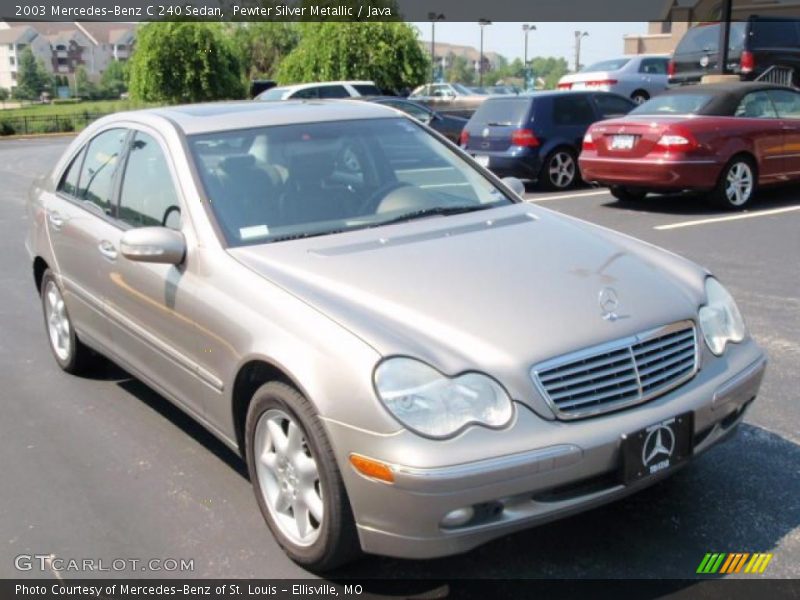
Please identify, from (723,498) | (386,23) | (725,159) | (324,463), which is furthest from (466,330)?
(386,23)

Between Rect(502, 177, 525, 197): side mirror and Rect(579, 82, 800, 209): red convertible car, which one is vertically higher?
Rect(502, 177, 525, 197): side mirror

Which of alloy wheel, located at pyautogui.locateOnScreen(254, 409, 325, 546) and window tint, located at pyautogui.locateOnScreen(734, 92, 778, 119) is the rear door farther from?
window tint, located at pyautogui.locateOnScreen(734, 92, 778, 119)

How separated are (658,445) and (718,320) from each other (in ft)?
2.46

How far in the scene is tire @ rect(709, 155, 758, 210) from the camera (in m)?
10.6

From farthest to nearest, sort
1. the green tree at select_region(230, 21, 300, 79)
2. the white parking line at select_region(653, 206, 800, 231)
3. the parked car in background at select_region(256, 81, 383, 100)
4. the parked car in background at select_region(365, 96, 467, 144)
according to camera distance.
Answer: the green tree at select_region(230, 21, 300, 79), the parked car in background at select_region(256, 81, 383, 100), the parked car in background at select_region(365, 96, 467, 144), the white parking line at select_region(653, 206, 800, 231)

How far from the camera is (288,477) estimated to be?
133 inches

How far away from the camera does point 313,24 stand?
36.4 metres

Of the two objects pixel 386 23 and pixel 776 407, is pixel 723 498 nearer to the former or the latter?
pixel 776 407

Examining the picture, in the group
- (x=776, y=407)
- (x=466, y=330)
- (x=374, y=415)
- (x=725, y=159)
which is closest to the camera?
(x=374, y=415)

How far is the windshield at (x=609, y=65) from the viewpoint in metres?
24.6

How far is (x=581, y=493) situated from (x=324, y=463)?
861mm

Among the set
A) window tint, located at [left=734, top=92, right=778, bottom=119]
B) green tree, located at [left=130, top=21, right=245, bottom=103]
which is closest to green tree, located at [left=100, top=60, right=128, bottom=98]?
green tree, located at [left=130, top=21, right=245, bottom=103]

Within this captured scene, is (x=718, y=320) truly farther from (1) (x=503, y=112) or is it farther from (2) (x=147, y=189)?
(1) (x=503, y=112)

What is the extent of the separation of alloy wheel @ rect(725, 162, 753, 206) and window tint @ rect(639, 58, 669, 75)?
1472 centimetres
